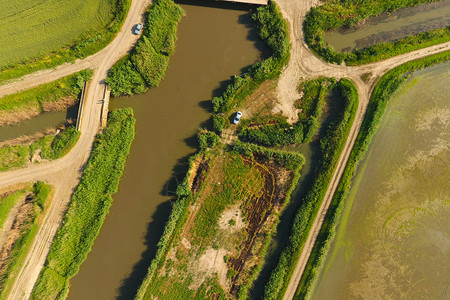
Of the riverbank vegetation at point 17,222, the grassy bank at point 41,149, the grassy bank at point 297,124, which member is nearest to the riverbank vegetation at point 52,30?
the grassy bank at point 41,149

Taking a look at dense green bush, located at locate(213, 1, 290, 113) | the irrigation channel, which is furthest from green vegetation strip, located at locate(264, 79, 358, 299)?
the irrigation channel

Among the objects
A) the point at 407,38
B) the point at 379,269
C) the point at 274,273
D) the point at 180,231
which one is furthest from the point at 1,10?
the point at 379,269

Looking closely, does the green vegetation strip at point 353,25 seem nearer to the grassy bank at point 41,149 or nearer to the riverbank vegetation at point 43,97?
the riverbank vegetation at point 43,97

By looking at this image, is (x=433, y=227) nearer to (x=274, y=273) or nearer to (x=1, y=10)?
(x=274, y=273)

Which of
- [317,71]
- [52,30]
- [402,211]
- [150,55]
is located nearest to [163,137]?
[150,55]

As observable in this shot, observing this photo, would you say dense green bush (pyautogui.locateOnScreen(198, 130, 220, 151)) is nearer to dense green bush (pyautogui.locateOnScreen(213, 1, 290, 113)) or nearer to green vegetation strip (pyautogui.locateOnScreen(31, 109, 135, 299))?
dense green bush (pyautogui.locateOnScreen(213, 1, 290, 113))
